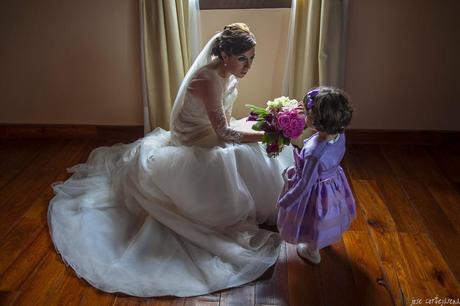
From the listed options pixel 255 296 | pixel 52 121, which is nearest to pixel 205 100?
pixel 255 296

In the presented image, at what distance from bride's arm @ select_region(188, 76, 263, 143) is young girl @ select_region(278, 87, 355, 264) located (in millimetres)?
306

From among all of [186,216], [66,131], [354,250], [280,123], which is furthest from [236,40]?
[66,131]

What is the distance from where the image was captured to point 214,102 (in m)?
1.98

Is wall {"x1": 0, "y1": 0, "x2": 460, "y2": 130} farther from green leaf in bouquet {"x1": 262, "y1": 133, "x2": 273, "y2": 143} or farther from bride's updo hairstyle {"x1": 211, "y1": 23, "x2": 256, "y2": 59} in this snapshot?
green leaf in bouquet {"x1": 262, "y1": 133, "x2": 273, "y2": 143}

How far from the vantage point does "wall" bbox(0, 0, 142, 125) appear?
276 centimetres

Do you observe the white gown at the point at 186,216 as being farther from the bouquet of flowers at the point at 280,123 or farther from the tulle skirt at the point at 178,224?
the bouquet of flowers at the point at 280,123

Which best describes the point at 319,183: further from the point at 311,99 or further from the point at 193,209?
the point at 193,209

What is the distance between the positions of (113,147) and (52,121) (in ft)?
2.02

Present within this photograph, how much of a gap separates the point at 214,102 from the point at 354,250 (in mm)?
956

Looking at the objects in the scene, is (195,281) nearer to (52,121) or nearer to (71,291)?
(71,291)

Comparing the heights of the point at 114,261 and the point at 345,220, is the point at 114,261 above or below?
below

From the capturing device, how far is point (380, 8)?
2664 mm

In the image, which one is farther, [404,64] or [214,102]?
[404,64]

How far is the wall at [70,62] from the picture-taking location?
2.76 metres
